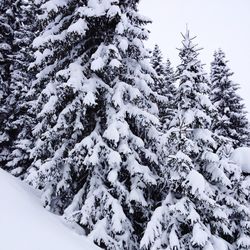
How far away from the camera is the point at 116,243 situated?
10781 mm

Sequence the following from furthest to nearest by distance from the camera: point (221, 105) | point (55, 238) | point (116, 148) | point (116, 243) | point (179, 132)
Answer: point (221, 105) < point (179, 132) < point (116, 148) < point (116, 243) < point (55, 238)

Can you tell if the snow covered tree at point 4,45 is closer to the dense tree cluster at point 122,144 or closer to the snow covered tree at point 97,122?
the dense tree cluster at point 122,144

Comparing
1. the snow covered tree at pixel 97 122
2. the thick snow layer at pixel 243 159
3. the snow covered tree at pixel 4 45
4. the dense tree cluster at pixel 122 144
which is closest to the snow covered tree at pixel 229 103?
the thick snow layer at pixel 243 159

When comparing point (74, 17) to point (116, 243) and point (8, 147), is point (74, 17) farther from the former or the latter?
point (8, 147)

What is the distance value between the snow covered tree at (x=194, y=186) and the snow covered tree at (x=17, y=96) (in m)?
12.7

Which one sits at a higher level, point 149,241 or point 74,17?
point 74,17

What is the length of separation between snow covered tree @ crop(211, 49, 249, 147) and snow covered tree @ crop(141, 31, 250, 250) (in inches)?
344

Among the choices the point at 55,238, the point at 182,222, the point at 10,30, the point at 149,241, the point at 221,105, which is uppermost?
the point at 221,105

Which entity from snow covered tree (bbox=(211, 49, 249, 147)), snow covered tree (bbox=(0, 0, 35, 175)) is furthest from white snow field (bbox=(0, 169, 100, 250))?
snow covered tree (bbox=(211, 49, 249, 147))

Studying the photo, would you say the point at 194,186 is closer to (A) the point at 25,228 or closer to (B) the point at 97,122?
(B) the point at 97,122

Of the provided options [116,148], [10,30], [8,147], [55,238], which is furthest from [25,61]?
[55,238]

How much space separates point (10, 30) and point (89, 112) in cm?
1434

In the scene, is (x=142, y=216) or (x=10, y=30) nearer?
(x=142, y=216)

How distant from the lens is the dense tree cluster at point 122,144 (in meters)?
11.3
